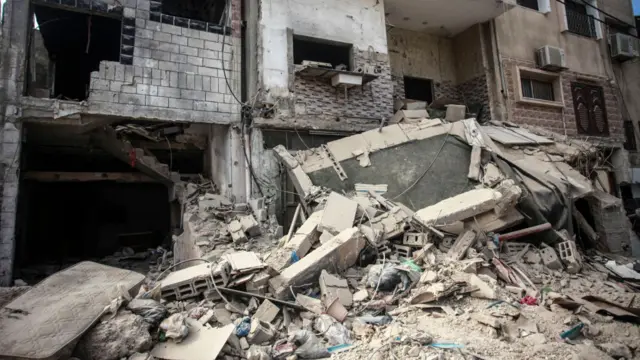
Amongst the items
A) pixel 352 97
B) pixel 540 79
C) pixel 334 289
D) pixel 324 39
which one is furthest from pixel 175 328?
pixel 540 79

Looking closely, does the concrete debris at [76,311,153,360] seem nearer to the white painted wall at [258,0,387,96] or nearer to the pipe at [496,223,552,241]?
the pipe at [496,223,552,241]

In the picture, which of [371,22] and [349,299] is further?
[371,22]

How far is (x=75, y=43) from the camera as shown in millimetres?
10711

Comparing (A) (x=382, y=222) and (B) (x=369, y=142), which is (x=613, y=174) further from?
(A) (x=382, y=222)

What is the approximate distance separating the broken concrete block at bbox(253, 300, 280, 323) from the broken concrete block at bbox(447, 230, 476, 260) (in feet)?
9.14

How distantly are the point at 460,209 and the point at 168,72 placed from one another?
6314mm

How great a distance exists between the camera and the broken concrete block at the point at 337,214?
591 cm

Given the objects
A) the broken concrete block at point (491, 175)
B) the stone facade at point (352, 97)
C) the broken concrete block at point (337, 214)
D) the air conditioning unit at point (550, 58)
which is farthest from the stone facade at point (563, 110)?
the broken concrete block at point (337, 214)

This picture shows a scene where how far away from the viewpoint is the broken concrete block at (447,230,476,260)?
5.59m

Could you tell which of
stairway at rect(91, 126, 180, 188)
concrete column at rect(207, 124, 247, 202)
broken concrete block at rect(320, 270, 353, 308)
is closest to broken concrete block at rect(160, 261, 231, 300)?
broken concrete block at rect(320, 270, 353, 308)

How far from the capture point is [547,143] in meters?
8.58

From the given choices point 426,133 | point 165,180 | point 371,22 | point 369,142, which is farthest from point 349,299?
point 371,22

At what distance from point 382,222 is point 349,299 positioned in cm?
189

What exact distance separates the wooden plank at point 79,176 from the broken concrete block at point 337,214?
5.57 metres
